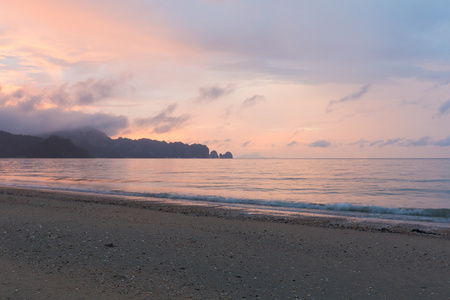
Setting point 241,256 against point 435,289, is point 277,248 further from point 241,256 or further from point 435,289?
point 435,289

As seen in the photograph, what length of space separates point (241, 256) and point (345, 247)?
344 centimetres

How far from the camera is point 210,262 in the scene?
26.1 feet

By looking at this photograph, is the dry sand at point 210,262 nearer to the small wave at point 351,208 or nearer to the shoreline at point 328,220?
the shoreline at point 328,220

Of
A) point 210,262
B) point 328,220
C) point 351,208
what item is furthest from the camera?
point 351,208

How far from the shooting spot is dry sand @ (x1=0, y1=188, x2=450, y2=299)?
20.3 feet

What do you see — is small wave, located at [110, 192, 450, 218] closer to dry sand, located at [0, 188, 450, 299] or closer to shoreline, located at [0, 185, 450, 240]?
shoreline, located at [0, 185, 450, 240]

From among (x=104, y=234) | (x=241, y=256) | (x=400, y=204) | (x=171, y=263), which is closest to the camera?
(x=171, y=263)

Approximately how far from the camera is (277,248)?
958 centimetres

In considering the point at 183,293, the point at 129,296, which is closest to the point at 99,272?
the point at 129,296

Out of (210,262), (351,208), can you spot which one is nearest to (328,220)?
(351,208)

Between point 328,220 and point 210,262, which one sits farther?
point 328,220

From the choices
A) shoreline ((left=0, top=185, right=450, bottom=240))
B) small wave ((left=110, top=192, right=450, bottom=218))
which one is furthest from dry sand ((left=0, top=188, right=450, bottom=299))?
small wave ((left=110, top=192, right=450, bottom=218))

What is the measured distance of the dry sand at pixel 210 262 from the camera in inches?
244

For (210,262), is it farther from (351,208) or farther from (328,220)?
(351,208)
